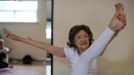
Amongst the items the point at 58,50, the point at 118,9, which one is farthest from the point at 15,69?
the point at 118,9

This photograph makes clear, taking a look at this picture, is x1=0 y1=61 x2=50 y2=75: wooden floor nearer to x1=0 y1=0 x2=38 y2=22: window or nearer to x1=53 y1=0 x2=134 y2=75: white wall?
x1=53 y1=0 x2=134 y2=75: white wall

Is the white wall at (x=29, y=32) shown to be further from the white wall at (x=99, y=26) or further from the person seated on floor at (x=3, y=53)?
the white wall at (x=99, y=26)

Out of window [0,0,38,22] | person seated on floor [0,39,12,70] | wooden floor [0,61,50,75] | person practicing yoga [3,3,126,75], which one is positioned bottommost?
wooden floor [0,61,50,75]

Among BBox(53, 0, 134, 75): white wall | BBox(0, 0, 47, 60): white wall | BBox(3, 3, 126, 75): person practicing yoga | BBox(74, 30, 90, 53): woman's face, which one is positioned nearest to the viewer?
BBox(3, 3, 126, 75): person practicing yoga

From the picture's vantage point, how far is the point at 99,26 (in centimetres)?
188

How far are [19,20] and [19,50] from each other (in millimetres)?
262

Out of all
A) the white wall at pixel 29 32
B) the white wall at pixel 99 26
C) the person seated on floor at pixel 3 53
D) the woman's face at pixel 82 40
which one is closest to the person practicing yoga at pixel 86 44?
the woman's face at pixel 82 40

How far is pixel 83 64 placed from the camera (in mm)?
984

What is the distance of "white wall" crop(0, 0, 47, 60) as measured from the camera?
2045 millimetres

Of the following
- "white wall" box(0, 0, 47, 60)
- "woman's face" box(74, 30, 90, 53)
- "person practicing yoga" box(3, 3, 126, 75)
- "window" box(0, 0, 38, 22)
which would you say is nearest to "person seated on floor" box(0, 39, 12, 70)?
"white wall" box(0, 0, 47, 60)

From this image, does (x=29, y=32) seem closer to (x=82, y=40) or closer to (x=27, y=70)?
(x=27, y=70)

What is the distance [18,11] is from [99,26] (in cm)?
72

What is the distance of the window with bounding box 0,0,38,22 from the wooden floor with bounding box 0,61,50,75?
0.40m

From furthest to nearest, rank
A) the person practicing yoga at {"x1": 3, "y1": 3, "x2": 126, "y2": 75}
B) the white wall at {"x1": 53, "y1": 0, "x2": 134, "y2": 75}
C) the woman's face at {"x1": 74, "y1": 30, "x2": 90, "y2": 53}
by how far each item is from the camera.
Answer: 1. the white wall at {"x1": 53, "y1": 0, "x2": 134, "y2": 75}
2. the woman's face at {"x1": 74, "y1": 30, "x2": 90, "y2": 53}
3. the person practicing yoga at {"x1": 3, "y1": 3, "x2": 126, "y2": 75}
